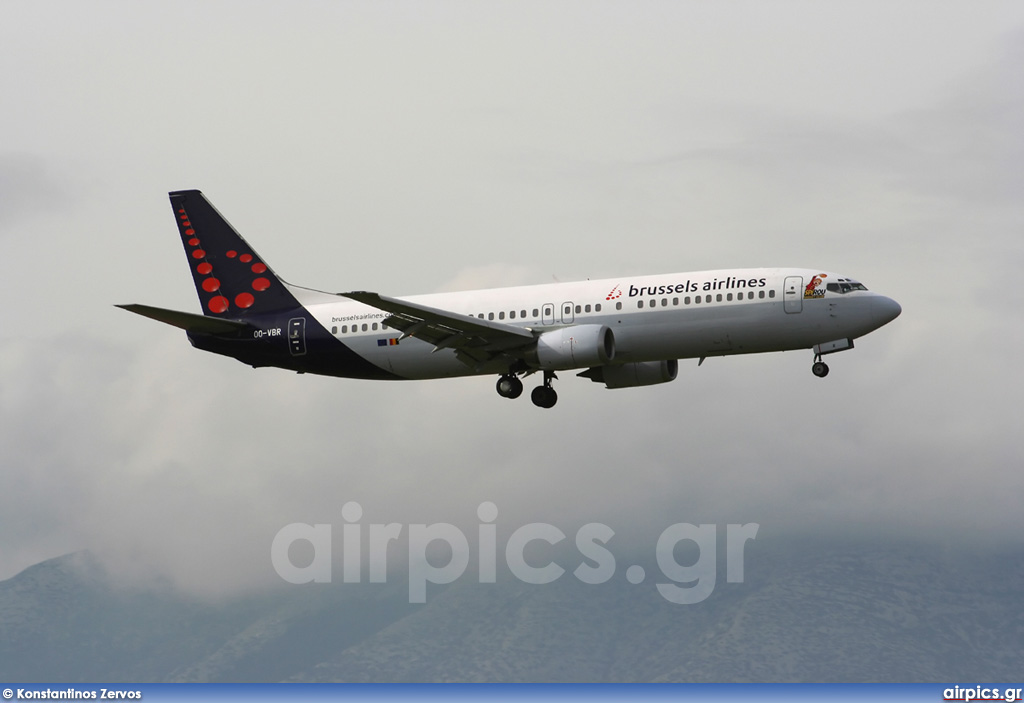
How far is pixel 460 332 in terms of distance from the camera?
57188 millimetres

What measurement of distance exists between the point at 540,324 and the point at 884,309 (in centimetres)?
1359

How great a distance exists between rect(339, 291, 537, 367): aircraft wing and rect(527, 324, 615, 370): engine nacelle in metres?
1.07

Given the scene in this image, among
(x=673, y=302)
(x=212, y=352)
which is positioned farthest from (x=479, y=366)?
(x=212, y=352)

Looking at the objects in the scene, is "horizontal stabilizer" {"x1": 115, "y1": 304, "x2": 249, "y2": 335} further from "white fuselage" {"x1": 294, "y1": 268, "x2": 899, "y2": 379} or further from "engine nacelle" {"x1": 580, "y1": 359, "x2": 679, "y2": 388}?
"engine nacelle" {"x1": 580, "y1": 359, "x2": 679, "y2": 388}

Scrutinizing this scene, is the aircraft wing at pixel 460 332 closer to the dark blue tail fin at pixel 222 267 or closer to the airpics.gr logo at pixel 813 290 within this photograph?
the dark blue tail fin at pixel 222 267

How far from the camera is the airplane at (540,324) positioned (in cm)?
5556

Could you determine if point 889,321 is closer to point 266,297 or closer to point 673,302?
point 673,302

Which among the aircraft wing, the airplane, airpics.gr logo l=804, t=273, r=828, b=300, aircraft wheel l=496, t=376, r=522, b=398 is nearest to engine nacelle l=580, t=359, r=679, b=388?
the airplane

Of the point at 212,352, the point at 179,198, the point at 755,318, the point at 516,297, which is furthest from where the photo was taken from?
the point at 179,198

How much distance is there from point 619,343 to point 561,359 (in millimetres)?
2557

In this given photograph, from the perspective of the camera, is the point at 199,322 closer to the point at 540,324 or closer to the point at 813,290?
the point at 540,324

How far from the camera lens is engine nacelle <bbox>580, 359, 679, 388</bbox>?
62.6 meters

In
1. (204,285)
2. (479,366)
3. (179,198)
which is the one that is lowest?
(479,366)

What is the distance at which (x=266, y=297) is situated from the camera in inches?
2566
